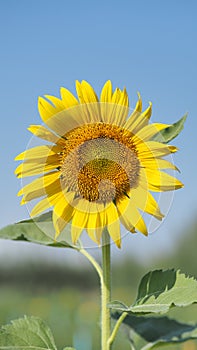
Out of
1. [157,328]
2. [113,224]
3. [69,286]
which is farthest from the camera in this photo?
[69,286]

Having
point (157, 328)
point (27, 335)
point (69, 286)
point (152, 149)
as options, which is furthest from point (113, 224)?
point (69, 286)

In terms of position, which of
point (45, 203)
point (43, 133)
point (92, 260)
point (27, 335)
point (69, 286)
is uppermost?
point (43, 133)

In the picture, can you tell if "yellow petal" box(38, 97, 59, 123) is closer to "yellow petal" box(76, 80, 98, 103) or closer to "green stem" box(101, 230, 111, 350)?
"yellow petal" box(76, 80, 98, 103)

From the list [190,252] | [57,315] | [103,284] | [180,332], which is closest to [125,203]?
[103,284]

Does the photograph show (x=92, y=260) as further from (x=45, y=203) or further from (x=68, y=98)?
(x=68, y=98)

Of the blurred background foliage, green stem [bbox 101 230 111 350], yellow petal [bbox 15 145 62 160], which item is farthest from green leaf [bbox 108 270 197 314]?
the blurred background foliage

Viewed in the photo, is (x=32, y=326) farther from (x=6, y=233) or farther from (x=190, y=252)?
(x=190, y=252)

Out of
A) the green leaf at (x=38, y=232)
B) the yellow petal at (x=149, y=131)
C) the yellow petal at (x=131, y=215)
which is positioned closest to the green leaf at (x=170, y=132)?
the yellow petal at (x=149, y=131)
